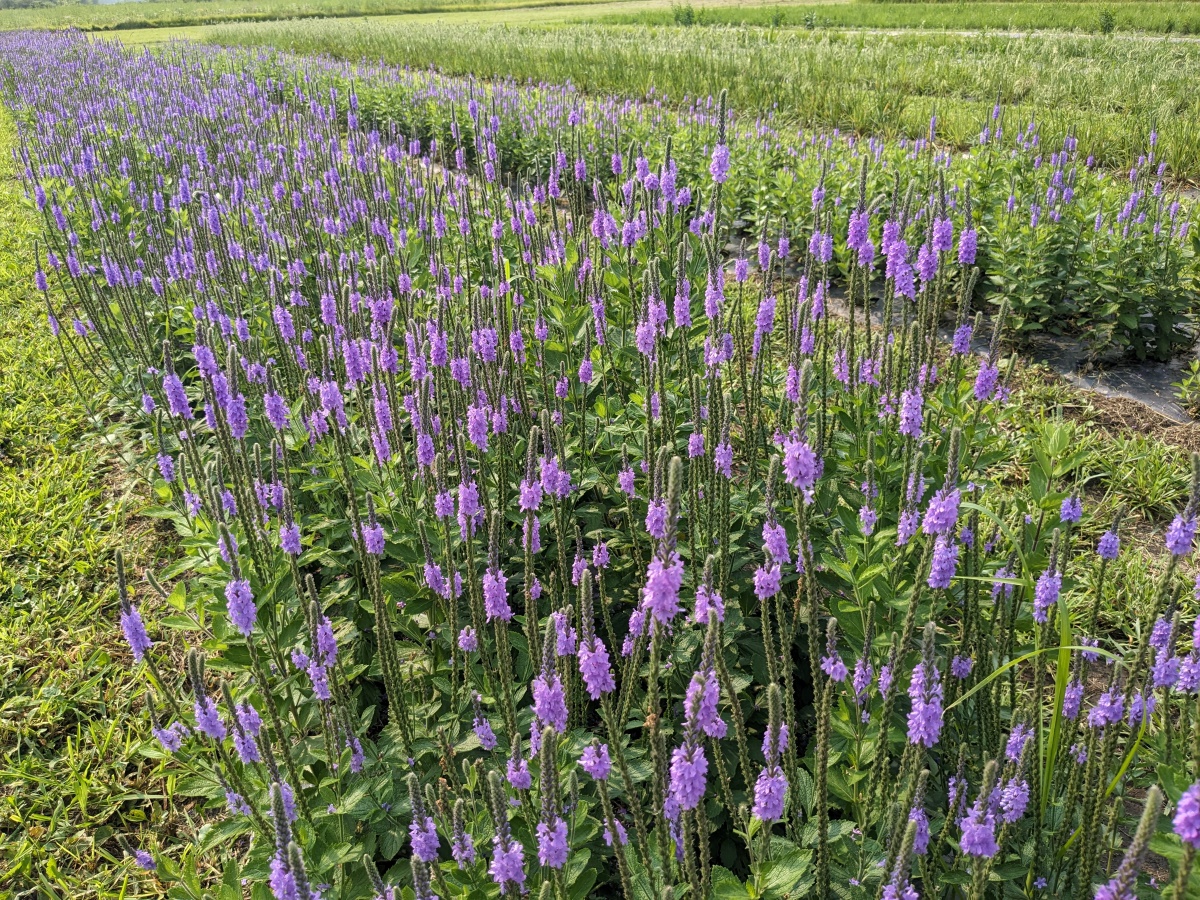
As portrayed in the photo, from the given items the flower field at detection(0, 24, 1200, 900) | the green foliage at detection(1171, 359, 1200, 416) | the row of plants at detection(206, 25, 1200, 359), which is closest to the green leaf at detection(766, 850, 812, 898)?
the flower field at detection(0, 24, 1200, 900)

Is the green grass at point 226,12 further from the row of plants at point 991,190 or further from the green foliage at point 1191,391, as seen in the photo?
the green foliage at point 1191,391

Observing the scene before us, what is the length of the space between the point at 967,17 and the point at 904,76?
20935 millimetres

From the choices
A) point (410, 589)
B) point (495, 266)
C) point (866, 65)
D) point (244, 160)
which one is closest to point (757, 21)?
point (866, 65)

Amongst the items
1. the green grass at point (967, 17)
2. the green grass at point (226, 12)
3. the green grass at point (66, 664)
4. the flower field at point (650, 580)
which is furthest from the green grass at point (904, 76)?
the green grass at point (226, 12)

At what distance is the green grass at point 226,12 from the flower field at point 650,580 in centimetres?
6171

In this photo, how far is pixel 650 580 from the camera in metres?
1.61

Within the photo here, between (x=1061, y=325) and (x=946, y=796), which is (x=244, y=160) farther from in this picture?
(x=946, y=796)

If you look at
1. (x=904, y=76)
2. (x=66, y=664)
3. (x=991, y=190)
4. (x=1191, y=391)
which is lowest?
(x=66, y=664)

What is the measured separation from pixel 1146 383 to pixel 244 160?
373 inches

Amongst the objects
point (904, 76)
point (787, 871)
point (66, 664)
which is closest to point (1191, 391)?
point (787, 871)

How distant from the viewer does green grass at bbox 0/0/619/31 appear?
178 ft

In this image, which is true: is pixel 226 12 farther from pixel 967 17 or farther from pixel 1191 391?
pixel 1191 391

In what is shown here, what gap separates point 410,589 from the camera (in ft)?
10.2

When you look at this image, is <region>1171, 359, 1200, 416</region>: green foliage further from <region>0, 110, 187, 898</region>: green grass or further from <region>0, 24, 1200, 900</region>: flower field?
<region>0, 110, 187, 898</region>: green grass
